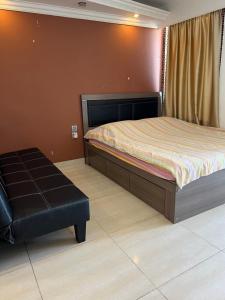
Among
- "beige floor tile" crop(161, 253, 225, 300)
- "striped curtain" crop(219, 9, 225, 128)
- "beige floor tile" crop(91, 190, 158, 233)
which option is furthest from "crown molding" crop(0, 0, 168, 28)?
"beige floor tile" crop(161, 253, 225, 300)

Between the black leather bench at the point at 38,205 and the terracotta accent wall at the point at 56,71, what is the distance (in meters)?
1.14

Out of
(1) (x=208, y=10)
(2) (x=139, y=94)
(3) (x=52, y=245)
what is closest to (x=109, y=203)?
(3) (x=52, y=245)

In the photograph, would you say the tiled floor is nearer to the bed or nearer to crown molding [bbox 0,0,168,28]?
the bed

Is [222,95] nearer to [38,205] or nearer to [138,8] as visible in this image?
[138,8]

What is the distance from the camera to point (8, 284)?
4.84 feet

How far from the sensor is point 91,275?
154 cm

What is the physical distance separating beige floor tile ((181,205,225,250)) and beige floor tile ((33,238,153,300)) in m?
0.72

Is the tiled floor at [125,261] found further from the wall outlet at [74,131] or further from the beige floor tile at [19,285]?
the wall outlet at [74,131]

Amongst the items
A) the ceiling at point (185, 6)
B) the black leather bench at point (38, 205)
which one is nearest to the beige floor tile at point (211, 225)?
the black leather bench at point (38, 205)

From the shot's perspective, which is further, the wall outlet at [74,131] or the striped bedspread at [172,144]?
the wall outlet at [74,131]

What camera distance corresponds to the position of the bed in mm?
2074

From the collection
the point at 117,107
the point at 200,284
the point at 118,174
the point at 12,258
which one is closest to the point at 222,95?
the point at 117,107

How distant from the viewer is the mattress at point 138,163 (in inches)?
81.8

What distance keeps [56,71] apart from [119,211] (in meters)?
2.21
